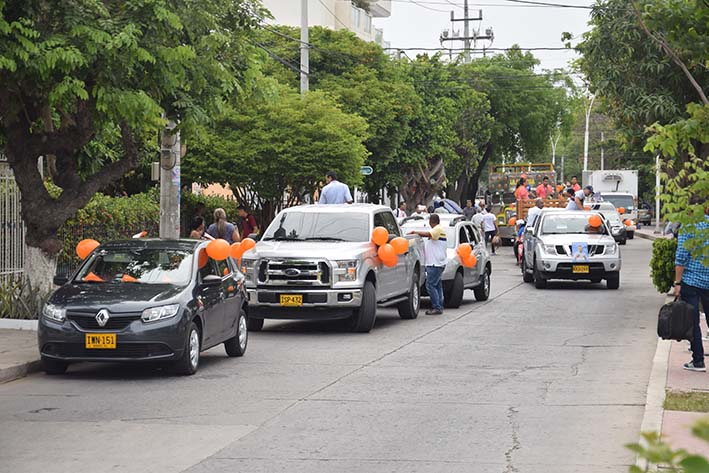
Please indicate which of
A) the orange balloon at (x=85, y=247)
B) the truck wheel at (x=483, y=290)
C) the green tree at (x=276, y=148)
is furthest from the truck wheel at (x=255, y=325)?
the green tree at (x=276, y=148)

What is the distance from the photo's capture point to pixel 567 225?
Answer: 28.6m

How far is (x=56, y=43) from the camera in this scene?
14.4 metres

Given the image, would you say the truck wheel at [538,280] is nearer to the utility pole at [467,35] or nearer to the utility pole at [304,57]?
the utility pole at [304,57]

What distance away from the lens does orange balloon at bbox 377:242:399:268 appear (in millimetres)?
18359

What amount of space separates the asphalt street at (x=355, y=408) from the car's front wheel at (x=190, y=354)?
282mm

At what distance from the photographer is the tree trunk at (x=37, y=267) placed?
1692cm

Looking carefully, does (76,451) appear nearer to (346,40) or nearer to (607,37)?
(607,37)

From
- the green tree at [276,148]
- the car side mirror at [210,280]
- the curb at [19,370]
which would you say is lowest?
the curb at [19,370]

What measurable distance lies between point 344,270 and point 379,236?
4.03 feet

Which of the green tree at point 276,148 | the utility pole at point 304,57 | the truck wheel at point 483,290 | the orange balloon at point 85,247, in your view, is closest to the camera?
the orange balloon at point 85,247

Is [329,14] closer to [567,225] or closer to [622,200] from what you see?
[622,200]

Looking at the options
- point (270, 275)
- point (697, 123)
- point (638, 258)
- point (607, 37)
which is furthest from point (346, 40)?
point (697, 123)

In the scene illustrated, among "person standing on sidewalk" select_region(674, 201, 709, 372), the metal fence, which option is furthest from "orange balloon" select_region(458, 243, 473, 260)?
"person standing on sidewalk" select_region(674, 201, 709, 372)

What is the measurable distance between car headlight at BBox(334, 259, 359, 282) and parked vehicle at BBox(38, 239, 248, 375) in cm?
297
